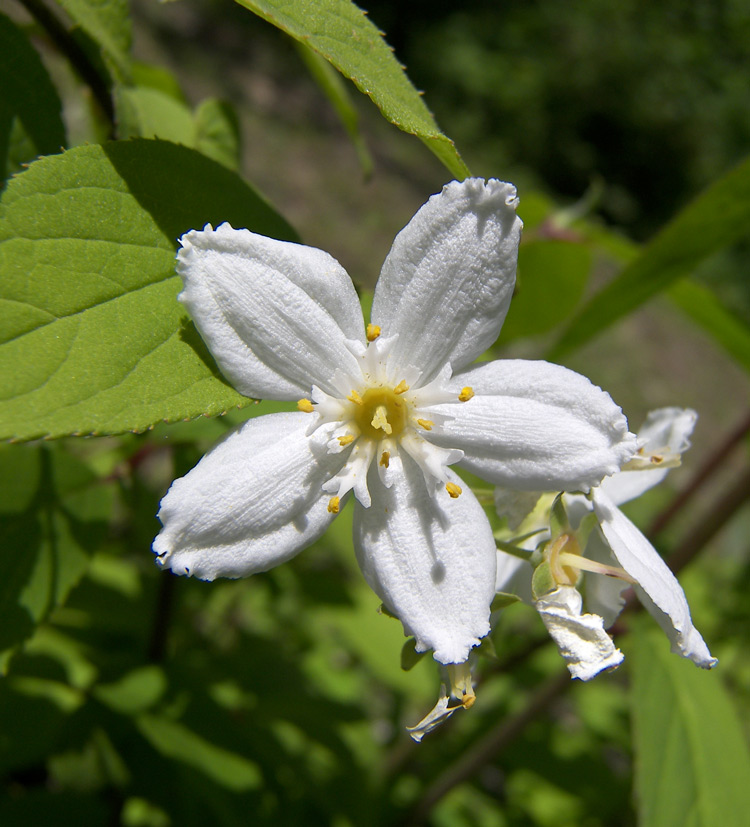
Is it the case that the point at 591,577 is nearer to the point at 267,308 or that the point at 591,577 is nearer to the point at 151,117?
the point at 267,308

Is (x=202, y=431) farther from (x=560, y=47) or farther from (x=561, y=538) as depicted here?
(x=560, y=47)

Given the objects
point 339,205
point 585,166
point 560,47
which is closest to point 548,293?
point 339,205

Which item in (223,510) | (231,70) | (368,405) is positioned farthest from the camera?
(231,70)

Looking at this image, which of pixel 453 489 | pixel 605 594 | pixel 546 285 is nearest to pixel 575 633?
pixel 605 594

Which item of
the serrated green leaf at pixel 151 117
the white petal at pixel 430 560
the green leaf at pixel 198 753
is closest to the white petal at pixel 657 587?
the white petal at pixel 430 560

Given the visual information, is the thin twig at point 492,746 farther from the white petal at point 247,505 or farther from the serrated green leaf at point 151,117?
the serrated green leaf at point 151,117
